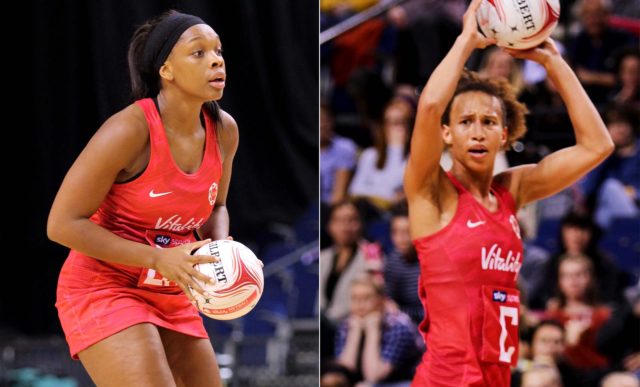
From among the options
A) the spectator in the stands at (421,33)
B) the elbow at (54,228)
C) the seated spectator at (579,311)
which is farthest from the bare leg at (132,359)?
the seated spectator at (579,311)

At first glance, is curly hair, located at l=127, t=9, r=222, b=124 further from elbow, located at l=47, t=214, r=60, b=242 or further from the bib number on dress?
the bib number on dress

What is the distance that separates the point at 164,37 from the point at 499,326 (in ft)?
4.76

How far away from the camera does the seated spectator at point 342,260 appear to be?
588 cm

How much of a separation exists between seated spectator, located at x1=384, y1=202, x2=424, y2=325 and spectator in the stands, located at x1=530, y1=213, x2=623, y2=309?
0.77 meters

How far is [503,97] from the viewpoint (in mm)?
3418

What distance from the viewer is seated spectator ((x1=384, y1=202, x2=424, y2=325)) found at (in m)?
5.74

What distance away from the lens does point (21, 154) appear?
489cm

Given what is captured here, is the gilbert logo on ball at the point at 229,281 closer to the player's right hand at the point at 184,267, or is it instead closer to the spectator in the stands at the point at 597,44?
the player's right hand at the point at 184,267

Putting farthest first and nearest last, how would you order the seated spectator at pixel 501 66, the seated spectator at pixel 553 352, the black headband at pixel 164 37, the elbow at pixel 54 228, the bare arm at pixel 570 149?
the seated spectator at pixel 553 352 → the seated spectator at pixel 501 66 → the bare arm at pixel 570 149 → the black headband at pixel 164 37 → the elbow at pixel 54 228

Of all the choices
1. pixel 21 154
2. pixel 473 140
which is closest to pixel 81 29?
pixel 21 154

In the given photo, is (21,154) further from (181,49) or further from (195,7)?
(181,49)

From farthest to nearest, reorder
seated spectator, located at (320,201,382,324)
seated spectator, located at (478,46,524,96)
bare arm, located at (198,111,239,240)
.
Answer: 1. seated spectator, located at (320,201,382,324)
2. seated spectator, located at (478,46,524,96)
3. bare arm, located at (198,111,239,240)

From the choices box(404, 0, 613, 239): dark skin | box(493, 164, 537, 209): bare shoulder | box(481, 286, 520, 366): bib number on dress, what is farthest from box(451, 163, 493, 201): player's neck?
box(481, 286, 520, 366): bib number on dress

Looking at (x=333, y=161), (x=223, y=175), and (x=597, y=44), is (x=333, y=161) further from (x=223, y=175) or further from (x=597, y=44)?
(x=223, y=175)
